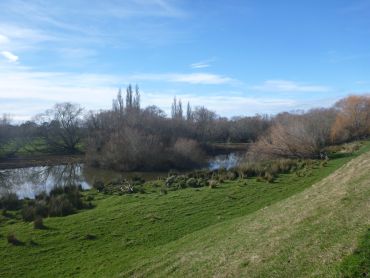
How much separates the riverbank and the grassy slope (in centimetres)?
4497

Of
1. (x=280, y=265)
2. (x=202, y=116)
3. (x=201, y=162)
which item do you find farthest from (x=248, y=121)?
(x=280, y=265)

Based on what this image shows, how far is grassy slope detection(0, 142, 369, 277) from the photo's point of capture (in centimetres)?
868

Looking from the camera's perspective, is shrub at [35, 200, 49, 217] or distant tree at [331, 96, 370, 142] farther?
distant tree at [331, 96, 370, 142]

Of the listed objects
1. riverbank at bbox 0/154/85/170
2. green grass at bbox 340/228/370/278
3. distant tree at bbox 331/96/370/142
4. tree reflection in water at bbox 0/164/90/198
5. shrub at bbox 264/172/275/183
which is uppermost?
distant tree at bbox 331/96/370/142

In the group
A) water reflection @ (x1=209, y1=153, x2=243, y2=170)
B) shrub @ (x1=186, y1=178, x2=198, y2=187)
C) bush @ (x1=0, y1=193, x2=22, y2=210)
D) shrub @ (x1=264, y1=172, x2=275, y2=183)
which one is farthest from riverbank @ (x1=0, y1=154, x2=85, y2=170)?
shrub @ (x1=264, y1=172, x2=275, y2=183)

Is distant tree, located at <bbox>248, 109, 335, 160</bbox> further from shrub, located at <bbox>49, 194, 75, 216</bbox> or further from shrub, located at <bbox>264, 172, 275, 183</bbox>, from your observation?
shrub, located at <bbox>49, 194, 75, 216</bbox>

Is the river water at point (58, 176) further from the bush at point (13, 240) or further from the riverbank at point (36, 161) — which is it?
the bush at point (13, 240)

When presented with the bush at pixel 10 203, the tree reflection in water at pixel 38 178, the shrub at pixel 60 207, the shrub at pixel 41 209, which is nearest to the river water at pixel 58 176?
the tree reflection in water at pixel 38 178

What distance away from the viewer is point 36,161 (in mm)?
65000

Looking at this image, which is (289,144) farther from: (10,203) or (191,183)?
(10,203)

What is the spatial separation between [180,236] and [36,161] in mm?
56639

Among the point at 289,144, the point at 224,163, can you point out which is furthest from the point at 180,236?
the point at 224,163

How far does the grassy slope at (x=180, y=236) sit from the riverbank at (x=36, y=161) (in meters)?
45.0

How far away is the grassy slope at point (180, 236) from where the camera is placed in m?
8.68
